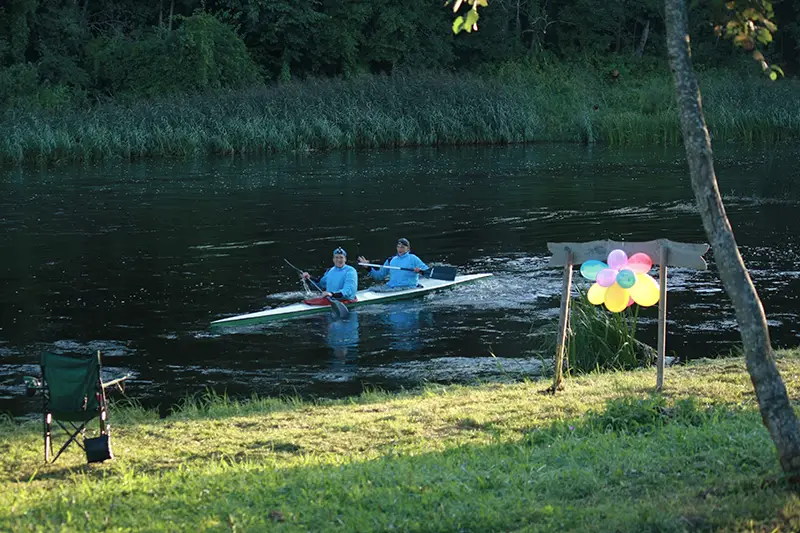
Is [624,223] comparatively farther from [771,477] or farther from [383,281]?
[771,477]

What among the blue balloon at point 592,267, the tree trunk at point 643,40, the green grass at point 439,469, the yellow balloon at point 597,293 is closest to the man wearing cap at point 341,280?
the green grass at point 439,469

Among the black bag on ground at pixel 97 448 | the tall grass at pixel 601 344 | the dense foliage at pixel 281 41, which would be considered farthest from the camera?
the dense foliage at pixel 281 41

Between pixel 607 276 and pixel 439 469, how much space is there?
146 inches

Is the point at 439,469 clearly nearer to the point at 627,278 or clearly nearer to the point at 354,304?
the point at 627,278

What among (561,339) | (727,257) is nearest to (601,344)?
(561,339)

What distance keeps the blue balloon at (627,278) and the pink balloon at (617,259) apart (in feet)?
0.32

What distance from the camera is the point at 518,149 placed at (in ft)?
145

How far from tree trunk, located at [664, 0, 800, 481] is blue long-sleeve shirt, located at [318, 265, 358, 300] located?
1205 cm

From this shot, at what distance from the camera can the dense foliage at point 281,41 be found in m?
51.3

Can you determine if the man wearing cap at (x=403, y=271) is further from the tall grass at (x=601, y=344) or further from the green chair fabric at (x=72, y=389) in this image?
the green chair fabric at (x=72, y=389)

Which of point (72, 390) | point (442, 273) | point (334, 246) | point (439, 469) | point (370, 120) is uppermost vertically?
point (370, 120)

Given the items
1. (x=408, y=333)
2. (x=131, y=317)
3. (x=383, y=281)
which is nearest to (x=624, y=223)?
(x=383, y=281)

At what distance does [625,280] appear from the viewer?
35.5 ft

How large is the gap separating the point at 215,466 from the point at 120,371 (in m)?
6.47
